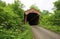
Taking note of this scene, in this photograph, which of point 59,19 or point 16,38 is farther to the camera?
point 59,19

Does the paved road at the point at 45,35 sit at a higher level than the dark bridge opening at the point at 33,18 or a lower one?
lower

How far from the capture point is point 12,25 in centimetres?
1442

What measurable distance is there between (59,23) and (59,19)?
1.25 metres

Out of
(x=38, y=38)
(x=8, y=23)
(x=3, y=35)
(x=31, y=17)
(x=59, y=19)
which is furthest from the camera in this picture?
(x=31, y=17)

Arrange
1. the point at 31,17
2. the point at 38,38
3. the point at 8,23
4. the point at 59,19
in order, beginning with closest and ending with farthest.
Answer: the point at 8,23
the point at 38,38
the point at 59,19
the point at 31,17

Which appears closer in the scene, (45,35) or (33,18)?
(45,35)

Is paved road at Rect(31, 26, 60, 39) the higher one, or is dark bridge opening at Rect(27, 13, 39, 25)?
dark bridge opening at Rect(27, 13, 39, 25)

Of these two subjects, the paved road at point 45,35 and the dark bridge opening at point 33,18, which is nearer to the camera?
the paved road at point 45,35

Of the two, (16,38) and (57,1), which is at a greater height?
(57,1)

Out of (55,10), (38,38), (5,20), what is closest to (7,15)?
(5,20)

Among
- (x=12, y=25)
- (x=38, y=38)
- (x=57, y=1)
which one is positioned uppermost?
(x=57, y=1)

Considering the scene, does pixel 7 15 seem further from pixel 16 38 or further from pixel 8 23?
pixel 16 38

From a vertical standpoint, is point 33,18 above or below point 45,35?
above

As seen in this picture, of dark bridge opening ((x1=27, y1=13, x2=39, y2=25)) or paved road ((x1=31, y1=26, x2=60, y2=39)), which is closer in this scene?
paved road ((x1=31, y1=26, x2=60, y2=39))
